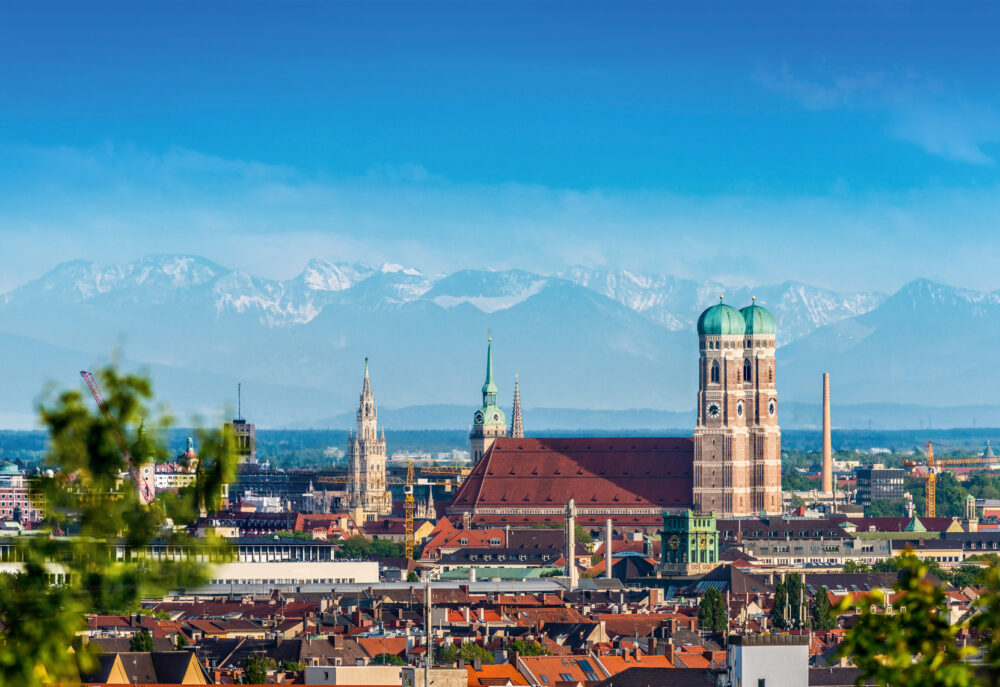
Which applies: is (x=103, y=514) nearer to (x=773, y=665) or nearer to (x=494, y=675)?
(x=773, y=665)

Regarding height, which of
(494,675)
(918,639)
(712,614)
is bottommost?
(494,675)

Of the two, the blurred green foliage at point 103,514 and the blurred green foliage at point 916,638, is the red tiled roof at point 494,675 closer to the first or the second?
the blurred green foliage at point 103,514

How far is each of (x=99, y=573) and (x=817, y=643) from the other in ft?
241

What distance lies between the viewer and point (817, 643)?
95.1 meters

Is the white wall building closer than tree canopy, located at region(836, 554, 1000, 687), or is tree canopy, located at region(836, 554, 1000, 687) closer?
tree canopy, located at region(836, 554, 1000, 687)

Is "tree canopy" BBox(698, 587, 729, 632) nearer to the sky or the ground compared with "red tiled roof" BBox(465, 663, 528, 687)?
nearer to the sky

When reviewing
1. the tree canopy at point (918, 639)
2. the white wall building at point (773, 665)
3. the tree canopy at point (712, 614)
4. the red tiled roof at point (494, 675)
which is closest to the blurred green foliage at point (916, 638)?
the tree canopy at point (918, 639)

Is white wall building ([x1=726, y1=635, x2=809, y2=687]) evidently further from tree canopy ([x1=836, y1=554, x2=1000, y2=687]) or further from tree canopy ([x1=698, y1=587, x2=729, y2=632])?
tree canopy ([x1=698, y1=587, x2=729, y2=632])

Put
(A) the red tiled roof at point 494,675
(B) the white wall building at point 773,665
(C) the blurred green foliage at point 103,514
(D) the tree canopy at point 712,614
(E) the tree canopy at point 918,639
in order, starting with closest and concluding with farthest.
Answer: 1. (E) the tree canopy at point 918,639
2. (C) the blurred green foliage at point 103,514
3. (B) the white wall building at point 773,665
4. (A) the red tiled roof at point 494,675
5. (D) the tree canopy at point 712,614

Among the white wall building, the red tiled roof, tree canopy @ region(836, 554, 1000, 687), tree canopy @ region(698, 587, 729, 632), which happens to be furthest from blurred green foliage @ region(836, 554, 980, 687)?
tree canopy @ region(698, 587, 729, 632)

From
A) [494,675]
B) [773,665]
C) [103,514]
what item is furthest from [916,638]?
[494,675]

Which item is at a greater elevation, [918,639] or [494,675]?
[918,639]

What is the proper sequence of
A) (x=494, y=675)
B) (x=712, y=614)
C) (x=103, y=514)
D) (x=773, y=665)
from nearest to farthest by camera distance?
(x=103, y=514) → (x=773, y=665) → (x=494, y=675) → (x=712, y=614)

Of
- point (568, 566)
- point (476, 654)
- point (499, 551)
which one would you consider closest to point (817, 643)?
point (476, 654)
